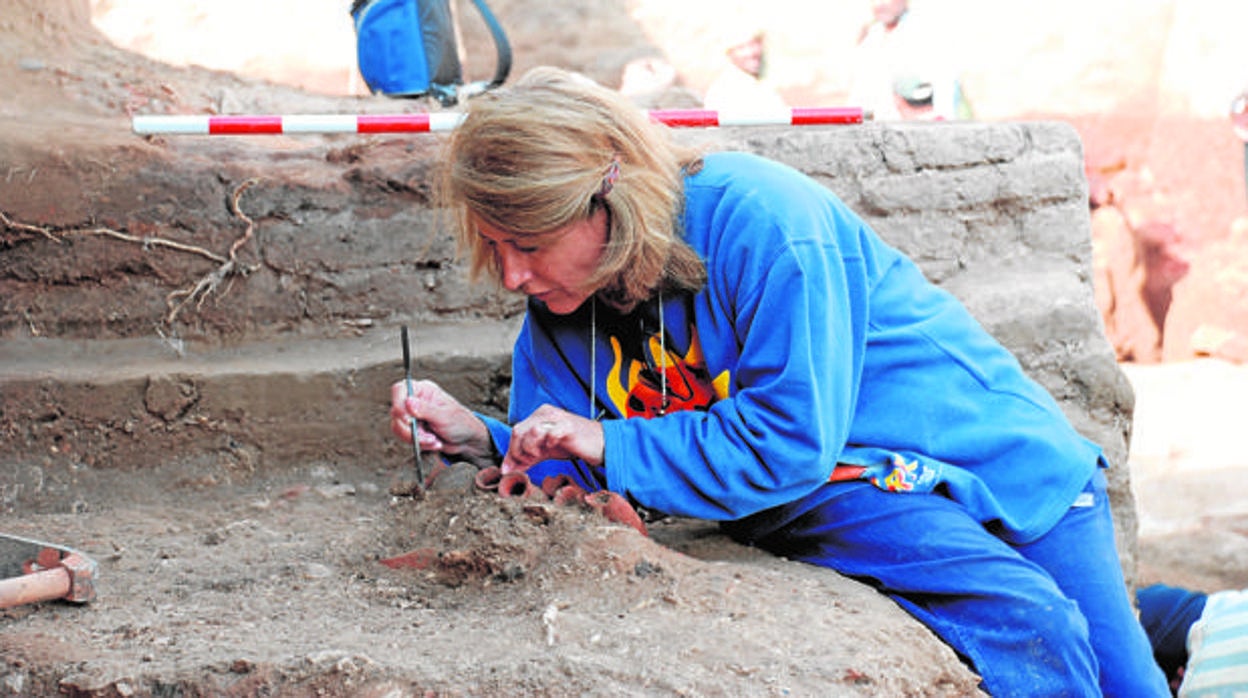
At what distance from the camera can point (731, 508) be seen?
203cm

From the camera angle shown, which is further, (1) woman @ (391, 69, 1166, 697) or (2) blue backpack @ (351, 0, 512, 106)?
(2) blue backpack @ (351, 0, 512, 106)

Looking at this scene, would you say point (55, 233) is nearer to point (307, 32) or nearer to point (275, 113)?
point (275, 113)

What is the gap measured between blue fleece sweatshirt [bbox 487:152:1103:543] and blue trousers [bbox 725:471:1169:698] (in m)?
0.05

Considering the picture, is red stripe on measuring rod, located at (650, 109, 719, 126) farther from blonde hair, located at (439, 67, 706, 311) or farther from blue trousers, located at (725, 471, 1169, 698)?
blue trousers, located at (725, 471, 1169, 698)

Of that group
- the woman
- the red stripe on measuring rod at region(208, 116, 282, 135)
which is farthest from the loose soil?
the red stripe on measuring rod at region(208, 116, 282, 135)

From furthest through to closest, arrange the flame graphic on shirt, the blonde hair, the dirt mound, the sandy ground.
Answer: the sandy ground
the flame graphic on shirt
the blonde hair
the dirt mound

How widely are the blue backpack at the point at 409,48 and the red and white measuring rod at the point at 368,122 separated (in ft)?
4.15

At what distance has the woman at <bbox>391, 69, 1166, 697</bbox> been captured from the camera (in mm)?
1913

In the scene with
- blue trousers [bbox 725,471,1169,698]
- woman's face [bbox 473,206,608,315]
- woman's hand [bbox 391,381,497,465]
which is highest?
woman's face [bbox 473,206,608,315]

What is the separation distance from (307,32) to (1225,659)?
752 cm

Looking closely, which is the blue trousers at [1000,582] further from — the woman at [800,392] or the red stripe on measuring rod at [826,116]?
the red stripe on measuring rod at [826,116]

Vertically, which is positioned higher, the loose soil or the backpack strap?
the backpack strap

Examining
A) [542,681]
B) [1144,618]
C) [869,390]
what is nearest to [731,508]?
[869,390]

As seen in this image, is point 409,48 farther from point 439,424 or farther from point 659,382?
point 659,382
